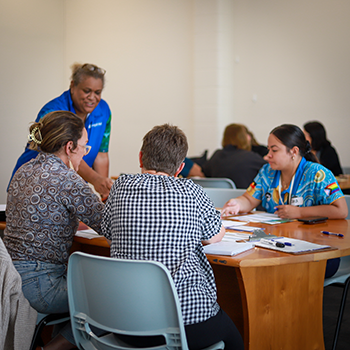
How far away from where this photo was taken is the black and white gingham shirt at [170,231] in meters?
1.32

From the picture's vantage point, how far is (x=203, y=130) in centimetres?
589

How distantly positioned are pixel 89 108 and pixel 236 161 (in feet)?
5.29

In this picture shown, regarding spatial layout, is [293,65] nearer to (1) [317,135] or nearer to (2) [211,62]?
(2) [211,62]

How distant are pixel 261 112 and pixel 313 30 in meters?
1.25

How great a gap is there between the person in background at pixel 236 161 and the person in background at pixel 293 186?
4.12 feet

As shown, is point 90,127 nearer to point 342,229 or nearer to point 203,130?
point 342,229

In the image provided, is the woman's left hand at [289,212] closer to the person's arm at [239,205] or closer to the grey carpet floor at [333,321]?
the person's arm at [239,205]

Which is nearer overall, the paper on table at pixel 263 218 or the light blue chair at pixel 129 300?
the light blue chair at pixel 129 300

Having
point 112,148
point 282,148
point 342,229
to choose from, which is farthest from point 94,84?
point 112,148

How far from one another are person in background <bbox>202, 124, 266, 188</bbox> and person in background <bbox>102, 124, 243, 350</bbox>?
7.85 ft

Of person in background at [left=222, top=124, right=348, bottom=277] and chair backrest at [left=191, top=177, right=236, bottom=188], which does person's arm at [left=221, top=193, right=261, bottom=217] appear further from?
chair backrest at [left=191, top=177, right=236, bottom=188]

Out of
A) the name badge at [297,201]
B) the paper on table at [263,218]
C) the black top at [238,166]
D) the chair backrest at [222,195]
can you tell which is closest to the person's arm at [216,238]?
the paper on table at [263,218]

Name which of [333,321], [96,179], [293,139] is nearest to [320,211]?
[293,139]

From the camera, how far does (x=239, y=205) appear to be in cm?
243
